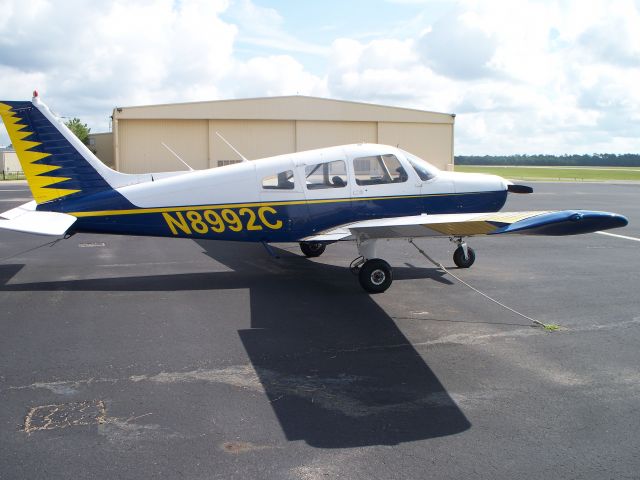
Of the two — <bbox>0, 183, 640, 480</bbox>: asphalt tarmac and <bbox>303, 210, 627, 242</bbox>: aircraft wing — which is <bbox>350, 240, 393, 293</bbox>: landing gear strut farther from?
<bbox>303, 210, 627, 242</bbox>: aircraft wing

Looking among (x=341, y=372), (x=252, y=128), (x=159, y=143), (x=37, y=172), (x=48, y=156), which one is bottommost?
(x=341, y=372)

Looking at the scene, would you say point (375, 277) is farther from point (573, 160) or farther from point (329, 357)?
point (573, 160)

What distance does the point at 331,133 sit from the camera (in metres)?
43.5

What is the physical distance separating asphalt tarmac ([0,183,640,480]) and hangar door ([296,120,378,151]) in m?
33.3

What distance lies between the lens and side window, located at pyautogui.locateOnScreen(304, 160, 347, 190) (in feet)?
32.4

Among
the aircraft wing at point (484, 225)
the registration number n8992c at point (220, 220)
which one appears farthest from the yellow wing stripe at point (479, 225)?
the registration number n8992c at point (220, 220)

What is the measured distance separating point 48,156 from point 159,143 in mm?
32743

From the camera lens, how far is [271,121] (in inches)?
1667

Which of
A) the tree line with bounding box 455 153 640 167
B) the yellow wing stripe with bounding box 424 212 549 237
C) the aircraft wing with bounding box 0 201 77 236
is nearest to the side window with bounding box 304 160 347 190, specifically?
the yellow wing stripe with bounding box 424 212 549 237

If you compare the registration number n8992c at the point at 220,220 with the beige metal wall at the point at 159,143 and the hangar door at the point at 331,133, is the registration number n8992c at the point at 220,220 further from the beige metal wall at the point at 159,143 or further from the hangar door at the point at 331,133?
the hangar door at the point at 331,133

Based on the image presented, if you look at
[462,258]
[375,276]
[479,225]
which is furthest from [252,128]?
[479,225]

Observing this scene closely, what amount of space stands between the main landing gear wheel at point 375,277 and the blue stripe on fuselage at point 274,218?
1.18m

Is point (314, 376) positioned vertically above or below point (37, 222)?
below

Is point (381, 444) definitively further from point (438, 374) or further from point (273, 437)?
point (438, 374)
